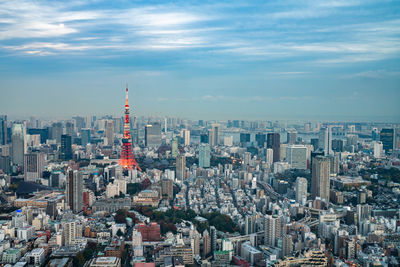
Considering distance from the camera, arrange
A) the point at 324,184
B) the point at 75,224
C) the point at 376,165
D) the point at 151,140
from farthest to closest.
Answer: the point at 151,140 → the point at 376,165 → the point at 324,184 → the point at 75,224

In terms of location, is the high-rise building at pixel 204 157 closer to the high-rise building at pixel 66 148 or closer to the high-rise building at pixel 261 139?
the high-rise building at pixel 261 139

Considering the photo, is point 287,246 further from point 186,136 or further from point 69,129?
point 69,129

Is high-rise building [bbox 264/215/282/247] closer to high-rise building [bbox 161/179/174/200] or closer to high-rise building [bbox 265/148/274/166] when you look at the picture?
high-rise building [bbox 161/179/174/200]

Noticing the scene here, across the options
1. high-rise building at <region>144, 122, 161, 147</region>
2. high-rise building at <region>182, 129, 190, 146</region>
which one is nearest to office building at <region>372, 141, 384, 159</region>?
high-rise building at <region>182, 129, 190, 146</region>

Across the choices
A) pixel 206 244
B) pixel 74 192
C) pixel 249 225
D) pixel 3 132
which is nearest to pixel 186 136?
pixel 3 132

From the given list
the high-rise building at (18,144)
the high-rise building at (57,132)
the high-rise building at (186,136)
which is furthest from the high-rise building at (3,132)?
the high-rise building at (186,136)

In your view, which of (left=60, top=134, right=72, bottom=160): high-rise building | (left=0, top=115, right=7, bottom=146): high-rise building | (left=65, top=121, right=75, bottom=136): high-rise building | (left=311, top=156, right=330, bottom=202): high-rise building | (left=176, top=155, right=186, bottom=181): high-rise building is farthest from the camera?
(left=65, top=121, right=75, bottom=136): high-rise building

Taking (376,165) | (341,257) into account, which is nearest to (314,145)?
(376,165)

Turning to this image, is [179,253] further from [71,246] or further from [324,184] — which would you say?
[324,184]
